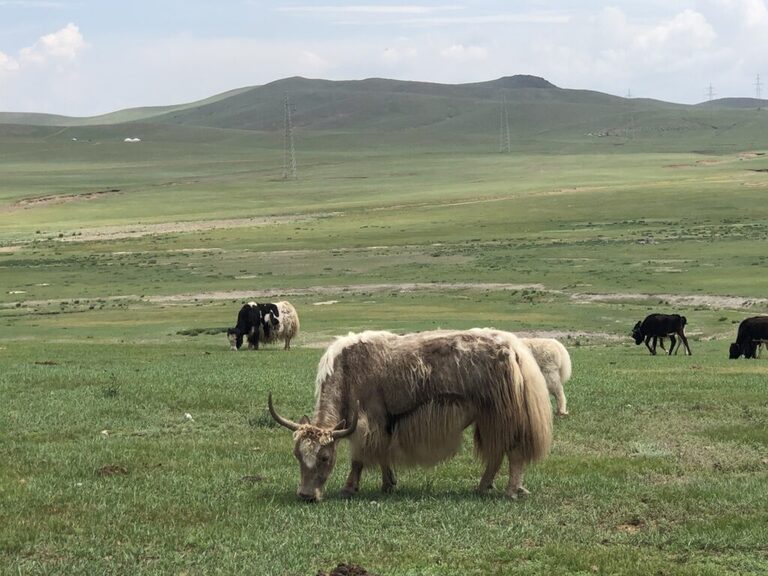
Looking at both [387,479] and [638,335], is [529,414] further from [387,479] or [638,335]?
[638,335]

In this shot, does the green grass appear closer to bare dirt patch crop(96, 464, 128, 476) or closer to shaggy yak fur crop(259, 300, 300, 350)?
bare dirt patch crop(96, 464, 128, 476)

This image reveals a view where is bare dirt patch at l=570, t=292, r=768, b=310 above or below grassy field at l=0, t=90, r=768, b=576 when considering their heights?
below

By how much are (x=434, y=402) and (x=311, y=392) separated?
22.7ft

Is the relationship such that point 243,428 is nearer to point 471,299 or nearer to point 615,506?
point 615,506

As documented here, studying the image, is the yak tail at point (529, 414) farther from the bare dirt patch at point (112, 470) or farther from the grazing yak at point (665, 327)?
the grazing yak at point (665, 327)

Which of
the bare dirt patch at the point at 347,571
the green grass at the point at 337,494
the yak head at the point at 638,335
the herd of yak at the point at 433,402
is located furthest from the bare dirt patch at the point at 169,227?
the bare dirt patch at the point at 347,571

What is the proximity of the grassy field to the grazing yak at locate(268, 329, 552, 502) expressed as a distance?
1.54 ft

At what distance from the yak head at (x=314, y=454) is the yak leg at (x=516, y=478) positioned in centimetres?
169

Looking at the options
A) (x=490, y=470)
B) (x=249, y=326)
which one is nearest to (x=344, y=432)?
(x=490, y=470)

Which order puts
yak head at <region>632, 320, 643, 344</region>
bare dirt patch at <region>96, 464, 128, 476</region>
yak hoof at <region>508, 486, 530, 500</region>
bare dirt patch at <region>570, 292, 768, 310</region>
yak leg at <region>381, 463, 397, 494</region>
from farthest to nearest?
bare dirt patch at <region>570, 292, 768, 310</region> < yak head at <region>632, 320, 643, 344</region> < bare dirt patch at <region>96, 464, 128, 476</region> < yak leg at <region>381, 463, 397, 494</region> < yak hoof at <region>508, 486, 530, 500</region>

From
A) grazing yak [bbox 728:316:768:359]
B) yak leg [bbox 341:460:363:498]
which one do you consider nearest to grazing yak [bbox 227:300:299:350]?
grazing yak [bbox 728:316:768:359]

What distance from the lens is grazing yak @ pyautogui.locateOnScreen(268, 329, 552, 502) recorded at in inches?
449

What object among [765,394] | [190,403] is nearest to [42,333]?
[190,403]

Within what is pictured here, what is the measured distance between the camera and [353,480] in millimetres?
11648
